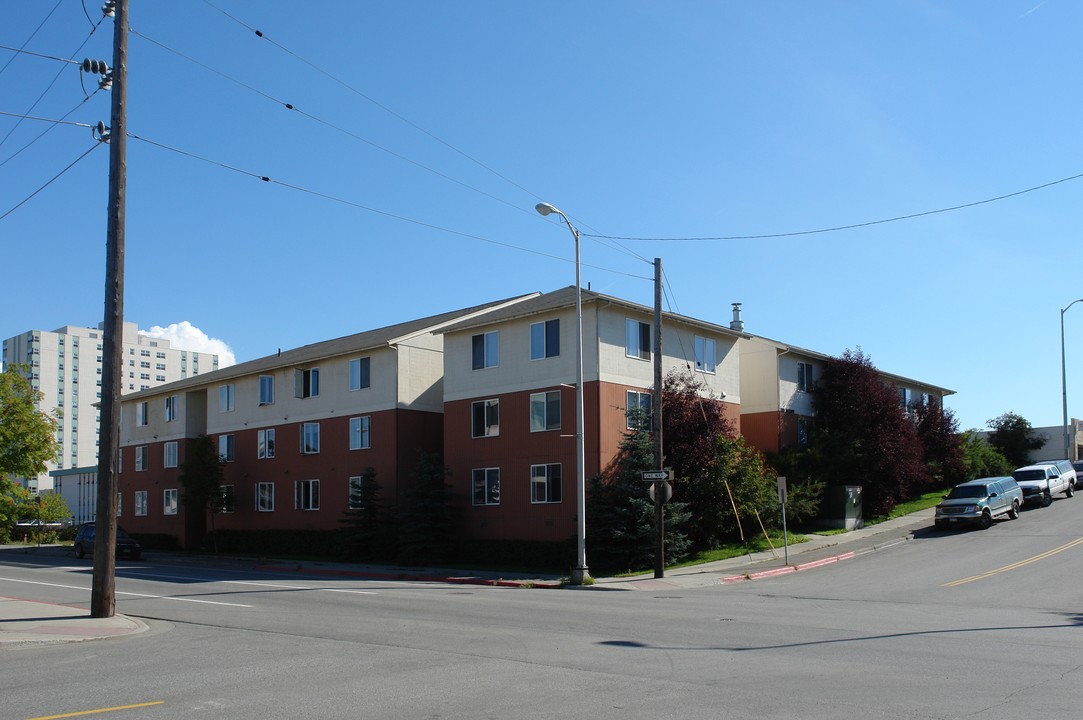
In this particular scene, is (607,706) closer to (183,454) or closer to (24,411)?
(183,454)

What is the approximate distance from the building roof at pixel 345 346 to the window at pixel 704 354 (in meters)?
10.3

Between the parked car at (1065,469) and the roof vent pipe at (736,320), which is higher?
the roof vent pipe at (736,320)

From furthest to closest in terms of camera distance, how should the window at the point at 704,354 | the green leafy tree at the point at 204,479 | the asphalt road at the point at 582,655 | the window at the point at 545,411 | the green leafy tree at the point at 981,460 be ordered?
the green leafy tree at the point at 981,460 → the green leafy tree at the point at 204,479 → the window at the point at 704,354 → the window at the point at 545,411 → the asphalt road at the point at 582,655

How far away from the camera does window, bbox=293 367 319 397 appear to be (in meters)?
44.4

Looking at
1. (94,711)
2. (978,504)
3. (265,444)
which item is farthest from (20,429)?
(94,711)

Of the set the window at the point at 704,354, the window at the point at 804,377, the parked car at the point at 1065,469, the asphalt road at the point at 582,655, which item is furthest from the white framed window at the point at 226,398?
the parked car at the point at 1065,469

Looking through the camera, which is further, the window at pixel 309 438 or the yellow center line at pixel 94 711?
the window at pixel 309 438

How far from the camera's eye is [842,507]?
Result: 1500 inches

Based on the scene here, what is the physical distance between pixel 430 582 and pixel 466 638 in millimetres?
15568

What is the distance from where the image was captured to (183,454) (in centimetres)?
5303

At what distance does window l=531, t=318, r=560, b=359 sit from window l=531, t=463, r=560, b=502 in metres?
4.11

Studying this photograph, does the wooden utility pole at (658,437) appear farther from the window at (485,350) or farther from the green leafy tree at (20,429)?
the green leafy tree at (20,429)

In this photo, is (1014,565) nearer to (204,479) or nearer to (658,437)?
(658,437)

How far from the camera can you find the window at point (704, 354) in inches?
1463
